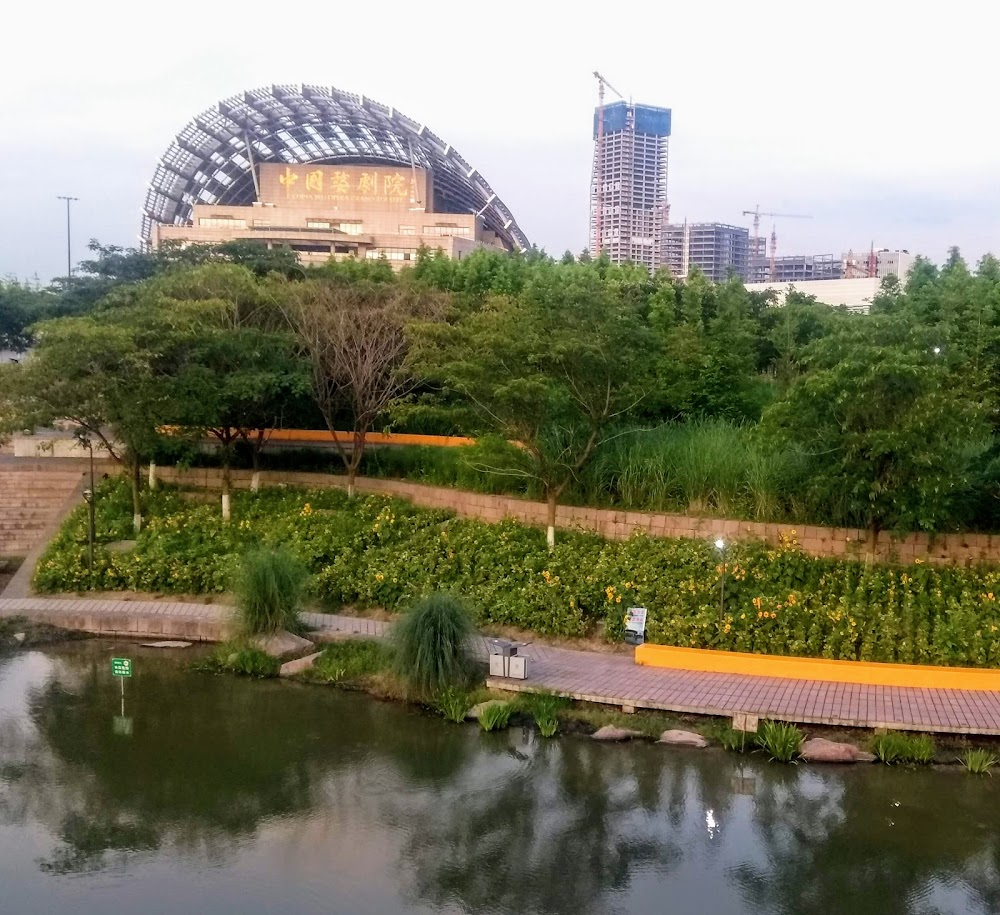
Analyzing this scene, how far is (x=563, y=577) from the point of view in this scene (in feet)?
48.4

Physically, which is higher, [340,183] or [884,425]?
[340,183]

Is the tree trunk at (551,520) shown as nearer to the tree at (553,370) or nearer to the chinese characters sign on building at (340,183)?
the tree at (553,370)

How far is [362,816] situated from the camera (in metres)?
9.52

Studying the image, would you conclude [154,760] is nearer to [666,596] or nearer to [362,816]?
[362,816]

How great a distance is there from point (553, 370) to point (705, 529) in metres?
3.53

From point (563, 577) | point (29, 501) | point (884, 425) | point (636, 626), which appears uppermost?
point (884, 425)

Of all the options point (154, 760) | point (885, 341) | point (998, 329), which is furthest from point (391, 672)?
point (998, 329)

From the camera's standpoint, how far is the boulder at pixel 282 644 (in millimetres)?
13805

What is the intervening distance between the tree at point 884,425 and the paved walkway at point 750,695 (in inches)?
97.6

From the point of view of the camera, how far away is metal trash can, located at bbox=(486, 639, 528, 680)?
485 inches

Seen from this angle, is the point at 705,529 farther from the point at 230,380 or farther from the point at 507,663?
the point at 230,380

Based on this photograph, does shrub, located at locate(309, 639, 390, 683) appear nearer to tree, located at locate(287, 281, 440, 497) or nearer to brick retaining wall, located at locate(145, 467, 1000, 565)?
brick retaining wall, located at locate(145, 467, 1000, 565)

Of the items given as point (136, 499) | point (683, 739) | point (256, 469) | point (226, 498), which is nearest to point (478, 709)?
point (683, 739)

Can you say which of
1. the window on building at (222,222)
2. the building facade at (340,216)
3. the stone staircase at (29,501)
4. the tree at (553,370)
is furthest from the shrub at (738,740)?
the window on building at (222,222)
